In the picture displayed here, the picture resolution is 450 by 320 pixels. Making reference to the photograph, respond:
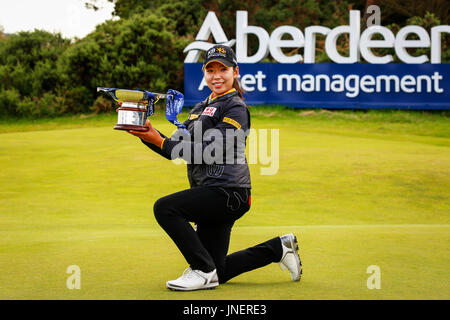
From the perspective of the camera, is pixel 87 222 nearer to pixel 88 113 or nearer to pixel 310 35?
pixel 310 35

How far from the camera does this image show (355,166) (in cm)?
1445

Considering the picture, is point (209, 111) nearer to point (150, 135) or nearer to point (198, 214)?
point (150, 135)

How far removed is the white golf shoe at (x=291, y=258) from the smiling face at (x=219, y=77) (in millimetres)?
1152

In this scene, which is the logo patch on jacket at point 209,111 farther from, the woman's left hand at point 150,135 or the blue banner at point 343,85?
the blue banner at point 343,85

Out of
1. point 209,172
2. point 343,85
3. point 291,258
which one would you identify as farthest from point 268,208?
point 343,85

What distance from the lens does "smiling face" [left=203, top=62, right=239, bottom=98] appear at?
15.1 feet

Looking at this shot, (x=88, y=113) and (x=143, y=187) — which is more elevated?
(x=88, y=113)

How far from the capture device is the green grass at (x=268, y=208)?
4609 mm

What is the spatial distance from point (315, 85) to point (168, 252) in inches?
697

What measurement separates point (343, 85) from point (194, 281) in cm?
1930

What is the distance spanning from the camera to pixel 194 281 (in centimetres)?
436

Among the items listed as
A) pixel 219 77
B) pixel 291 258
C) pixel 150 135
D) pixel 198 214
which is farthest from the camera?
pixel 291 258

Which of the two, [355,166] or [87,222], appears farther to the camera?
[355,166]
